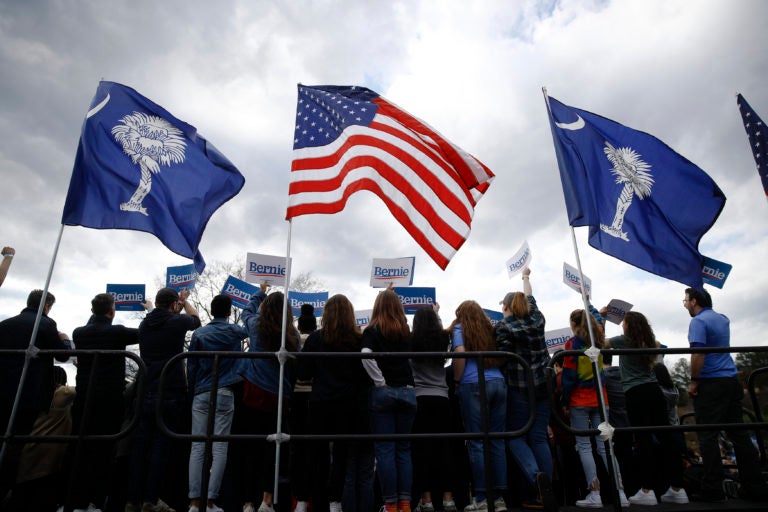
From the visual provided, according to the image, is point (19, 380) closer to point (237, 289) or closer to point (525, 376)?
point (237, 289)

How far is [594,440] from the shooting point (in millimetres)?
5785

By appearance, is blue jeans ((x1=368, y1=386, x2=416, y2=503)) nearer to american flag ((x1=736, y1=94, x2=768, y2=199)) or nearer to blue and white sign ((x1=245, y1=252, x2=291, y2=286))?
blue and white sign ((x1=245, y1=252, x2=291, y2=286))

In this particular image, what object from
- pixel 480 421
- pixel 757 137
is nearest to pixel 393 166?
pixel 480 421

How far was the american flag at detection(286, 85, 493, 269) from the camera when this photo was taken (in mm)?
5293

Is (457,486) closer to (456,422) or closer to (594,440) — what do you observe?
(456,422)

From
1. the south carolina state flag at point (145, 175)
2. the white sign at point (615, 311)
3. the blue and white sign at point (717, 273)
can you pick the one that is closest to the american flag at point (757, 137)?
the blue and white sign at point (717, 273)

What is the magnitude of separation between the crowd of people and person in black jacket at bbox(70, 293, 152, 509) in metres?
0.01

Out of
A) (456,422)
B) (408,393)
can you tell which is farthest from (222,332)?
(456,422)

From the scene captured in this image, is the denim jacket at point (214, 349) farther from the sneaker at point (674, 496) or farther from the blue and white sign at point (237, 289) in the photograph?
the sneaker at point (674, 496)

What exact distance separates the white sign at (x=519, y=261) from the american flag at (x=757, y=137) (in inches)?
118

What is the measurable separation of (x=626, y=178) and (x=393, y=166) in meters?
2.57

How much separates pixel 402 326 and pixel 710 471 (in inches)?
126

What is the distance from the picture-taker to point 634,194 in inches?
211

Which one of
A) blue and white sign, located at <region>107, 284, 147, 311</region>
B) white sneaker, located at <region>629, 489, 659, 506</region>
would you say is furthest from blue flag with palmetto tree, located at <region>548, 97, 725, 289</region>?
blue and white sign, located at <region>107, 284, 147, 311</region>
